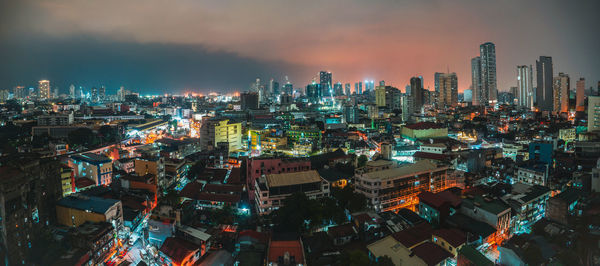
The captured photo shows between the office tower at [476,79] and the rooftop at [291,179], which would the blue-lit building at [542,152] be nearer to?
the rooftop at [291,179]

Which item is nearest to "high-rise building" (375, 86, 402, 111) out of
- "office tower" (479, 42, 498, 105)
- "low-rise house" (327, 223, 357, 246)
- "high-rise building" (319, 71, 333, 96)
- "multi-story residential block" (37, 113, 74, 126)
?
"office tower" (479, 42, 498, 105)

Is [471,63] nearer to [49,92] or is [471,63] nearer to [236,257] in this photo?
→ [236,257]

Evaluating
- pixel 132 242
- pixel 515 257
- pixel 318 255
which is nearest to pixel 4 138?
pixel 132 242

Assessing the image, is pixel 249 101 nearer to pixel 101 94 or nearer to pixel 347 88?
pixel 347 88

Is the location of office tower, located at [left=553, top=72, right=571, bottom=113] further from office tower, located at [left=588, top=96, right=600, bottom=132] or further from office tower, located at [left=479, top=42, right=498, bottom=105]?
office tower, located at [left=588, top=96, right=600, bottom=132]

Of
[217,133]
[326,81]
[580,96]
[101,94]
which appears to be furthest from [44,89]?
[580,96]

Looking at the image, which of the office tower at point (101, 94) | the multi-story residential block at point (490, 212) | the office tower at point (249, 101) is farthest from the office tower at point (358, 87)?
the multi-story residential block at point (490, 212)
